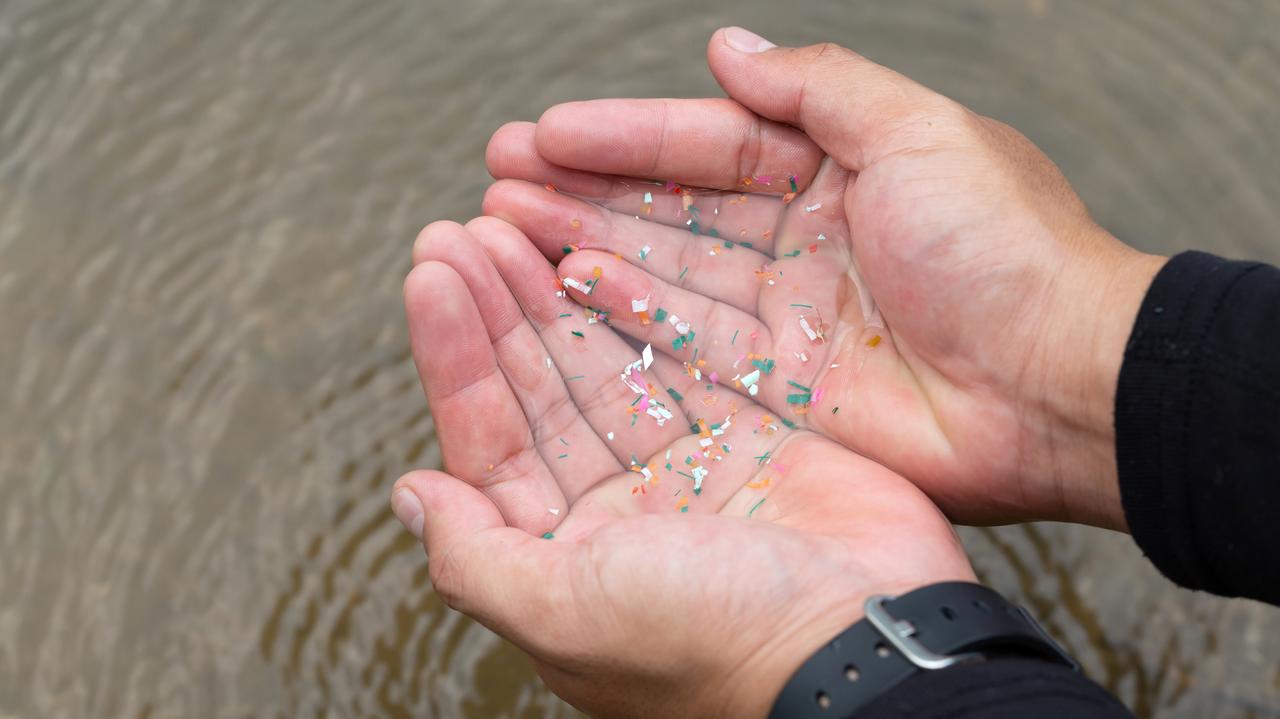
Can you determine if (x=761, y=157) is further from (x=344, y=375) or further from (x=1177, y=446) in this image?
(x=344, y=375)

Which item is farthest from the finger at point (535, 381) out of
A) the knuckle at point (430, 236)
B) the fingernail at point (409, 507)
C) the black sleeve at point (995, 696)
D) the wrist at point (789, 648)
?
the black sleeve at point (995, 696)

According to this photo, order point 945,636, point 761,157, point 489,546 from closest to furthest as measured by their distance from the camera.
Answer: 1. point 945,636
2. point 489,546
3. point 761,157

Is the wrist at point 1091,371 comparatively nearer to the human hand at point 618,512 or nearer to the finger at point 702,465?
the human hand at point 618,512

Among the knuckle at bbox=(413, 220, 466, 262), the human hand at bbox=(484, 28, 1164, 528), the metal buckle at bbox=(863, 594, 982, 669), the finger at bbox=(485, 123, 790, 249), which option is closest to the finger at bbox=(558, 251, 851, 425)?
the human hand at bbox=(484, 28, 1164, 528)

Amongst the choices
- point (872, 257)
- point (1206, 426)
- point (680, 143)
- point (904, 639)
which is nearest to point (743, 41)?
point (680, 143)

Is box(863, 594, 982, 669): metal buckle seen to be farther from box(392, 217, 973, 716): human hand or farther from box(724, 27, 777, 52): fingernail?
box(724, 27, 777, 52): fingernail

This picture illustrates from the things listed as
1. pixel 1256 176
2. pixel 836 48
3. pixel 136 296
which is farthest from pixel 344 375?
pixel 1256 176

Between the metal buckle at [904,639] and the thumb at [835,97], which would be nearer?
the metal buckle at [904,639]

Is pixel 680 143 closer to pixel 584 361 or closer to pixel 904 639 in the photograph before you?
pixel 584 361
